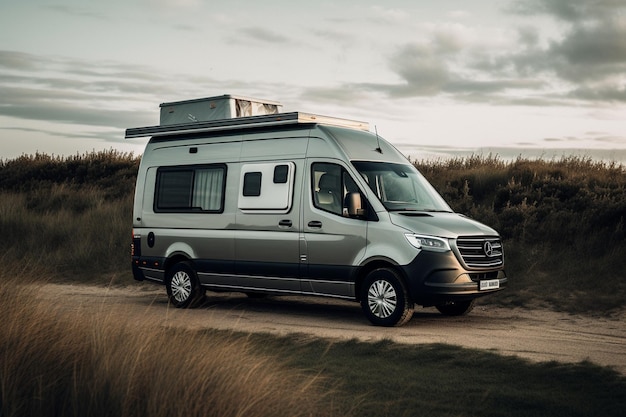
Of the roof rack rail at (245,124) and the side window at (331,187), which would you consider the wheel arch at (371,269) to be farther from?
the roof rack rail at (245,124)

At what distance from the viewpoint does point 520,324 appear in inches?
490

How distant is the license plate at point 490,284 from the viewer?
11.9 m

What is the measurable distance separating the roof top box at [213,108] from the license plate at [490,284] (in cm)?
534

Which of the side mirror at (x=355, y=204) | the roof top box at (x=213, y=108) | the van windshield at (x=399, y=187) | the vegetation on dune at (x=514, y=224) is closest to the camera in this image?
the side mirror at (x=355, y=204)

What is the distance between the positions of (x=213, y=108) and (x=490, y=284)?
5899mm

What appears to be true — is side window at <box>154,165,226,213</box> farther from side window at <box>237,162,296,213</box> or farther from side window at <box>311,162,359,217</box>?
side window at <box>311,162,359,217</box>

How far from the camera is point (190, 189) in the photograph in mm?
14461

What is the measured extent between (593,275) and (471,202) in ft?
18.9

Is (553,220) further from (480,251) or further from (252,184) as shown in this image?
(252,184)

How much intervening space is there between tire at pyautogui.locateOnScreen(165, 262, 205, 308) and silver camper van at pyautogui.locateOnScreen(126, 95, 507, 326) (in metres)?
0.02

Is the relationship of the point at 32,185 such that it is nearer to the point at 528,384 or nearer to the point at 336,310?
the point at 336,310

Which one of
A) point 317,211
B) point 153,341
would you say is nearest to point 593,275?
point 317,211

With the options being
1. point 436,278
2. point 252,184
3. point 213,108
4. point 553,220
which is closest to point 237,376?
point 436,278

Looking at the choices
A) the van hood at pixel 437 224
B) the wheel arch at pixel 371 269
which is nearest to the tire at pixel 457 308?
the van hood at pixel 437 224
